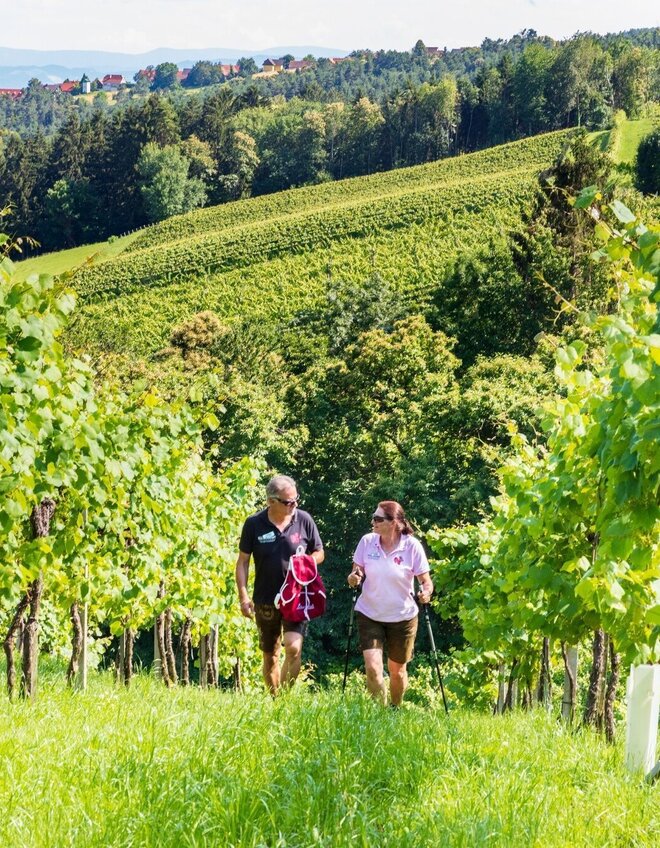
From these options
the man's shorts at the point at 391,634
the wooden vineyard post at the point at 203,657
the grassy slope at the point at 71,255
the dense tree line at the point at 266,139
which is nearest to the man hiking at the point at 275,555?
the man's shorts at the point at 391,634

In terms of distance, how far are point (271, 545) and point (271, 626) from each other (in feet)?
2.00

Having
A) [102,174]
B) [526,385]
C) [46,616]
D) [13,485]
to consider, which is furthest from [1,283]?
[102,174]

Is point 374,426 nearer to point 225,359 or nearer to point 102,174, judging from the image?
point 225,359

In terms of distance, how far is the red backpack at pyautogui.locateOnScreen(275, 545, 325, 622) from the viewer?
6570 mm

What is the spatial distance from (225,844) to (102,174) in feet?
402

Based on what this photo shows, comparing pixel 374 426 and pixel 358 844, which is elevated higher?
pixel 358 844

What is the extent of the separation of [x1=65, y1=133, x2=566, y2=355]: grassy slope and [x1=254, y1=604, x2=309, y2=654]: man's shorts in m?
50.4

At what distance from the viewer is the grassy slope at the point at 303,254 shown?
65.9m

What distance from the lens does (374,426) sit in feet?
118

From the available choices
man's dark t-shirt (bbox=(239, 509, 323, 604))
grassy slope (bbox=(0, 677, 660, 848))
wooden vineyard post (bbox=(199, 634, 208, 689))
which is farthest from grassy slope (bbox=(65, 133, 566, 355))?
grassy slope (bbox=(0, 677, 660, 848))

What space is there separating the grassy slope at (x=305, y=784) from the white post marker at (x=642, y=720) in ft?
0.32

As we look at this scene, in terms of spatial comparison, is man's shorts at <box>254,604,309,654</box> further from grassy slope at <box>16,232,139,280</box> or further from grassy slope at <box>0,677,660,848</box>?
grassy slope at <box>16,232,139,280</box>

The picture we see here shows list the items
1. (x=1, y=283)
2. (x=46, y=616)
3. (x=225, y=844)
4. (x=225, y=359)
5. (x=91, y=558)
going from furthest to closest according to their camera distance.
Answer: (x=225, y=359) < (x=46, y=616) < (x=91, y=558) < (x=1, y=283) < (x=225, y=844)

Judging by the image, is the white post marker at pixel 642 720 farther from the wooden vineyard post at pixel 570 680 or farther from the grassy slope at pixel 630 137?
the grassy slope at pixel 630 137
